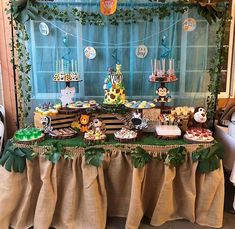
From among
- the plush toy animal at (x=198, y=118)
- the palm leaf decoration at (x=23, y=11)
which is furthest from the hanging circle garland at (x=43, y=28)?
the plush toy animal at (x=198, y=118)

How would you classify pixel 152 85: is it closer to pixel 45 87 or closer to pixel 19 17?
pixel 45 87

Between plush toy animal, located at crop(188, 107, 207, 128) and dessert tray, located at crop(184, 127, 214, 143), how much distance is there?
0.34ft

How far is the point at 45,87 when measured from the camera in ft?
8.21

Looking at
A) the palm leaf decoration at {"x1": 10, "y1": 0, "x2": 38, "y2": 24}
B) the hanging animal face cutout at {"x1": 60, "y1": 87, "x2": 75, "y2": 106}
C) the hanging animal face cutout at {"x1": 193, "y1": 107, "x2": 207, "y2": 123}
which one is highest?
the palm leaf decoration at {"x1": 10, "y1": 0, "x2": 38, "y2": 24}

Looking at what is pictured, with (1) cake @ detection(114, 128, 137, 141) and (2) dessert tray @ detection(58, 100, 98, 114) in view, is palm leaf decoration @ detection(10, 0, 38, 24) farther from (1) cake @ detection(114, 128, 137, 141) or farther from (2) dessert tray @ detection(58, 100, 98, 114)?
(1) cake @ detection(114, 128, 137, 141)

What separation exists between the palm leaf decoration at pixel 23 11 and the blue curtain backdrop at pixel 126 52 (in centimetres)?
20

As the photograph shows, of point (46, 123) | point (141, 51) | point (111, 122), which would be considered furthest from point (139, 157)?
point (141, 51)

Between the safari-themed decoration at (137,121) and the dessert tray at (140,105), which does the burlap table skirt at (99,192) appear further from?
the dessert tray at (140,105)

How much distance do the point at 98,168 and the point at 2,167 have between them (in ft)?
2.26

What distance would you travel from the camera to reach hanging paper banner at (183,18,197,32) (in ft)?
7.80

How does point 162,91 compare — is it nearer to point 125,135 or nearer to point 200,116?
point 200,116

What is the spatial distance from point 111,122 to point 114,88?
10.8 inches

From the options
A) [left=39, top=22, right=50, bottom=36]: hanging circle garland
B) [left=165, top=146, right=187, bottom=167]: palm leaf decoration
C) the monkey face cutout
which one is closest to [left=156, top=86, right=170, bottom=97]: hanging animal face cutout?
the monkey face cutout

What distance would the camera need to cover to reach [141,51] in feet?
7.97
